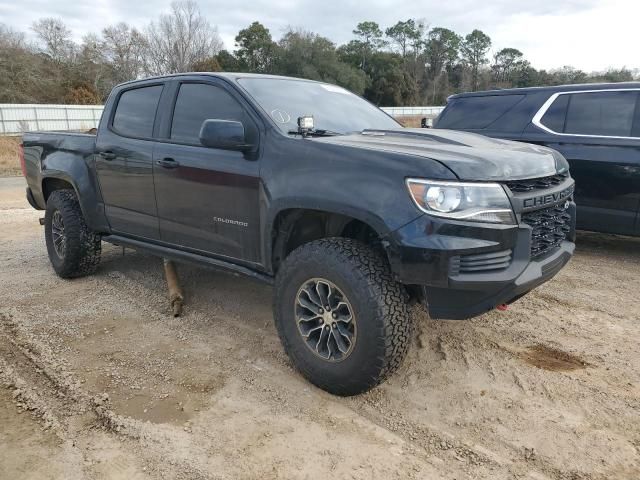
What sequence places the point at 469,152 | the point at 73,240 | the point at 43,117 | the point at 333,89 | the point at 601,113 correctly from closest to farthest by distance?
the point at 469,152 → the point at 333,89 → the point at 73,240 → the point at 601,113 → the point at 43,117

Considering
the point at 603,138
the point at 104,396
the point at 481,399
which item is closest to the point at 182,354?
the point at 104,396

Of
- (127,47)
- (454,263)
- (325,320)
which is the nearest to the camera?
(454,263)

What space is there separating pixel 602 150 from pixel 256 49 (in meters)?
48.2

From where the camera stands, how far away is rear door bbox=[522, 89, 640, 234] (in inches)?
200

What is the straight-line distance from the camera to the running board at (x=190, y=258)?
3408 mm

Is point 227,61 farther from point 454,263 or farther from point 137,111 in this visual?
point 454,263

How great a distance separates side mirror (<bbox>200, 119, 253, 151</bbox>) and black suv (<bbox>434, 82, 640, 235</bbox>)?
3.86m

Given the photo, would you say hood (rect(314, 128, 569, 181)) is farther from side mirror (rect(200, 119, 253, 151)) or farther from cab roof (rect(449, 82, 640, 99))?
cab roof (rect(449, 82, 640, 99))

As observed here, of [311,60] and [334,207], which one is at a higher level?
[311,60]

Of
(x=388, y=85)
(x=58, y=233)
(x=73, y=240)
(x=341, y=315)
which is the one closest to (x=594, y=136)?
(x=341, y=315)

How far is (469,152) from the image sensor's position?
2.74 meters

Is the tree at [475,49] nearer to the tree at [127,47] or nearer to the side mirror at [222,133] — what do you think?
the tree at [127,47]

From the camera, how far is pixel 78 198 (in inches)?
186

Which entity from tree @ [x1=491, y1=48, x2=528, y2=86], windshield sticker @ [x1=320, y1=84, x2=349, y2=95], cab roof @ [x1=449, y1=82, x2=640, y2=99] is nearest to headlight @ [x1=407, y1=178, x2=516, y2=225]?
windshield sticker @ [x1=320, y1=84, x2=349, y2=95]
